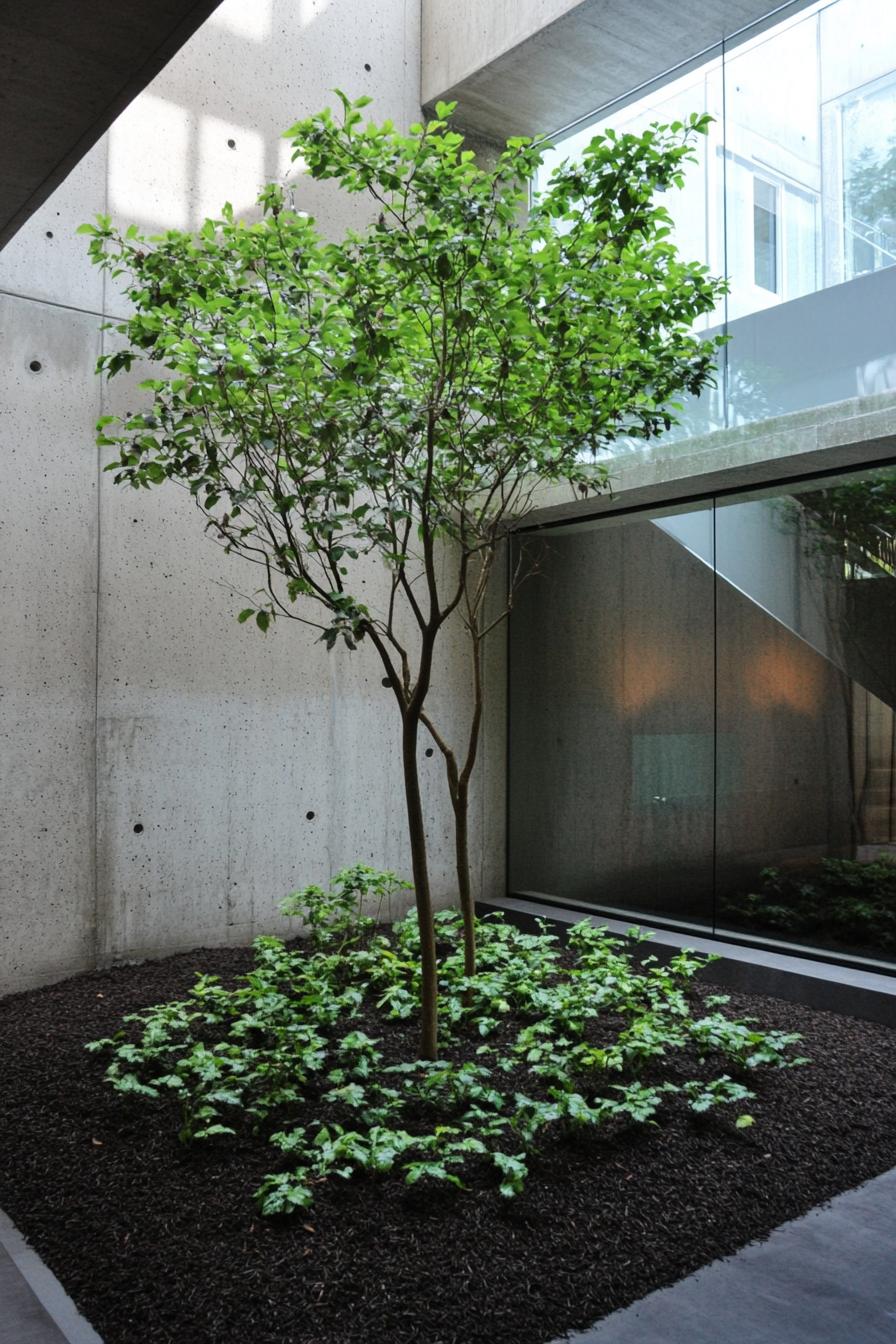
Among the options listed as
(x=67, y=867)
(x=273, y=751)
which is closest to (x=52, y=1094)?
(x=67, y=867)

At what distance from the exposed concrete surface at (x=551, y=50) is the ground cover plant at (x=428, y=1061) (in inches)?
225

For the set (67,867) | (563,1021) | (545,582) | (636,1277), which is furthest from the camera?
(545,582)

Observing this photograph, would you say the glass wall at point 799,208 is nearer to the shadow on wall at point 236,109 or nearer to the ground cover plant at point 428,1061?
the shadow on wall at point 236,109

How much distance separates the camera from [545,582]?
27.3ft

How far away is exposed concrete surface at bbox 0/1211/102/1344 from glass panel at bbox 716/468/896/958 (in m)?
4.63

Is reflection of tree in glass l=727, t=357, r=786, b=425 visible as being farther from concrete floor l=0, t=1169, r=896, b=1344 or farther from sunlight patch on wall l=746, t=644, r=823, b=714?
concrete floor l=0, t=1169, r=896, b=1344

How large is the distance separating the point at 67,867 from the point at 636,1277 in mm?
4237

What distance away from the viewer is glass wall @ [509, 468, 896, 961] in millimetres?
6188

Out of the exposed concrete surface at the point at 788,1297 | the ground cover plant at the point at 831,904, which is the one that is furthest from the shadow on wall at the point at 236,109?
the exposed concrete surface at the point at 788,1297

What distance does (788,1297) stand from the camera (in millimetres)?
3096

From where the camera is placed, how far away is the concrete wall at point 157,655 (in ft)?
20.4

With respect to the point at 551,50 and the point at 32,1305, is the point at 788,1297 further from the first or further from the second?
the point at 551,50

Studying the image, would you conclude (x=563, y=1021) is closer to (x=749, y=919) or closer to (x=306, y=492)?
(x=749, y=919)

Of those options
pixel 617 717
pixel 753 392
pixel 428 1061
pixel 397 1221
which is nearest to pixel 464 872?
pixel 428 1061
